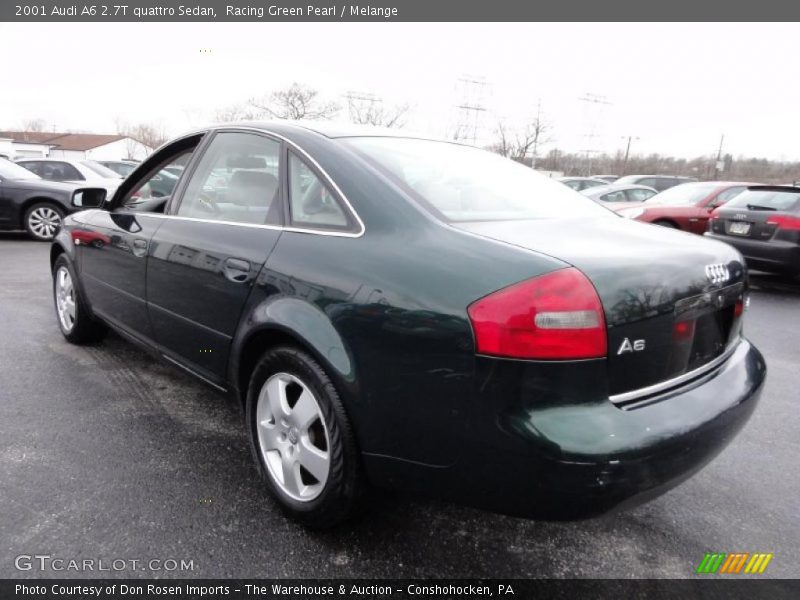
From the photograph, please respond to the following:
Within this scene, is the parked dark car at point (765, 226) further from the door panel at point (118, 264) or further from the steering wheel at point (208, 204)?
the door panel at point (118, 264)

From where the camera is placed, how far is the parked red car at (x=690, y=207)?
29.3 ft

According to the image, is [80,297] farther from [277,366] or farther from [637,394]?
[637,394]

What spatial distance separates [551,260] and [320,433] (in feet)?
3.44

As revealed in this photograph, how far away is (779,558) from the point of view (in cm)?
204

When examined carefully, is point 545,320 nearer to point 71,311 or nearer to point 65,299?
point 71,311

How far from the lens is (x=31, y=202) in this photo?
9328 millimetres

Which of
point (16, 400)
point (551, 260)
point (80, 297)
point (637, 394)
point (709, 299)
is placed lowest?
point (16, 400)

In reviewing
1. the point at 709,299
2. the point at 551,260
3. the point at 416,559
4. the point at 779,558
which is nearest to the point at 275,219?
the point at 551,260

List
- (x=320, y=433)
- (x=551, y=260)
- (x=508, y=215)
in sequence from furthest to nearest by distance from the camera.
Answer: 1. (x=508, y=215)
2. (x=320, y=433)
3. (x=551, y=260)

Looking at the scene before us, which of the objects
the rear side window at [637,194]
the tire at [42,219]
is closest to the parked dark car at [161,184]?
the tire at [42,219]

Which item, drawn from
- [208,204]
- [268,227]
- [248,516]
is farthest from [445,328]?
[208,204]

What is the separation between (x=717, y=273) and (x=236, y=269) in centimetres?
183

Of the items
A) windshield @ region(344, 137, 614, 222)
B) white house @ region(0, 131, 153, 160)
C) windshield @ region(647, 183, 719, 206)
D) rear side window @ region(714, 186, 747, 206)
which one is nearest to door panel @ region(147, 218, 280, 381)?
windshield @ region(344, 137, 614, 222)

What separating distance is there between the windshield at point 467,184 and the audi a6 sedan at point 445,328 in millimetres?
14
